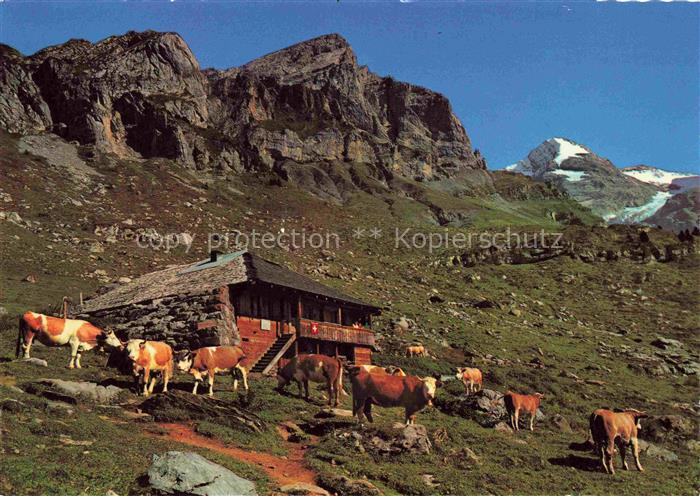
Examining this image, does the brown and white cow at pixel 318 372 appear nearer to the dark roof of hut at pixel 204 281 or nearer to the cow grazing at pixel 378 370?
the cow grazing at pixel 378 370

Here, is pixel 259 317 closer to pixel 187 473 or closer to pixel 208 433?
pixel 208 433

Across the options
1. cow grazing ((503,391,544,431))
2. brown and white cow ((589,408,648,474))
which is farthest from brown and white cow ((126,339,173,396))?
brown and white cow ((589,408,648,474))

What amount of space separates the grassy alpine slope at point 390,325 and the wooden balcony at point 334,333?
2.54 m

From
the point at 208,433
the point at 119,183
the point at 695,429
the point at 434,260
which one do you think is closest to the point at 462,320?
the point at 695,429

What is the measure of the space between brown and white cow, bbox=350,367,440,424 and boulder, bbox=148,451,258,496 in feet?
26.3

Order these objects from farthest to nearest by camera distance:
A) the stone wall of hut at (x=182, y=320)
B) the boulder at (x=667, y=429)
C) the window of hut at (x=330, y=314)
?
the window of hut at (x=330, y=314), the stone wall of hut at (x=182, y=320), the boulder at (x=667, y=429)

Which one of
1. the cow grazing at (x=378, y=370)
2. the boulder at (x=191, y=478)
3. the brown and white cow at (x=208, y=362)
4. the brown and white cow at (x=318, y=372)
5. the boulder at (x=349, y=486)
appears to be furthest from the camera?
the brown and white cow at (x=318, y=372)

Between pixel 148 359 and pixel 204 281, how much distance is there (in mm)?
13000

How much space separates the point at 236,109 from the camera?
170625mm

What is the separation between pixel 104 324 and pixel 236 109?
148 meters

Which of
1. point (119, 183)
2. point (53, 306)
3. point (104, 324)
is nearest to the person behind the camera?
point (104, 324)

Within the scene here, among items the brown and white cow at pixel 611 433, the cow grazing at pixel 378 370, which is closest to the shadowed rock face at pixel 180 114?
the cow grazing at pixel 378 370

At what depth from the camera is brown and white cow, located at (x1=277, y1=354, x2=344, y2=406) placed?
2406cm

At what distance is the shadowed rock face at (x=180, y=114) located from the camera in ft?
385
